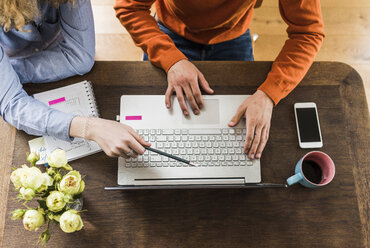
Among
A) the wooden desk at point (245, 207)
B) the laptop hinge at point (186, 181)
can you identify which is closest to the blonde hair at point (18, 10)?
the wooden desk at point (245, 207)

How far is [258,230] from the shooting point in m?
0.80

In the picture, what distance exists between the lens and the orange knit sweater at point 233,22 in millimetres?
889

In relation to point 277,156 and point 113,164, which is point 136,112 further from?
point 277,156

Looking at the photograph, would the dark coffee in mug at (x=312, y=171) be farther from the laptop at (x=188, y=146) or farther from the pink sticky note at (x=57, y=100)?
the pink sticky note at (x=57, y=100)

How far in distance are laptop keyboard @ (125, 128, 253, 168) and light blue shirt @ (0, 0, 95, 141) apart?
10.0 inches

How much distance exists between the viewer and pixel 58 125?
81cm

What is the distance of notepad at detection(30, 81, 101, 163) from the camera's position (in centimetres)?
85

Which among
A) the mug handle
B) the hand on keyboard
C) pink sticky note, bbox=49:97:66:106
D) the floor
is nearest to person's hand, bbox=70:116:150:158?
the hand on keyboard

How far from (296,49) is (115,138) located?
2.20 ft

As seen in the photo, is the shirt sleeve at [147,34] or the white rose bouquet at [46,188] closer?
the white rose bouquet at [46,188]

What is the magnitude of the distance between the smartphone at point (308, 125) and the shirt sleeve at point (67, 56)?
721mm

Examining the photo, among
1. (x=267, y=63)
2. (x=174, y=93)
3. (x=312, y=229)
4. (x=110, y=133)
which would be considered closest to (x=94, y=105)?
(x=110, y=133)

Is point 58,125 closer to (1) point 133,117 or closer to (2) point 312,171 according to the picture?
(1) point 133,117

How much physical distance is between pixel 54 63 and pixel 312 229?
97 cm
